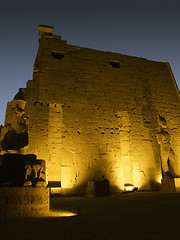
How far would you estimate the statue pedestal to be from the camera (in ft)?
25.9

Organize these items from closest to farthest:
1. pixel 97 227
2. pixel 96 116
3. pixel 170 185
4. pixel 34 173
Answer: pixel 97 227
pixel 34 173
pixel 170 185
pixel 96 116

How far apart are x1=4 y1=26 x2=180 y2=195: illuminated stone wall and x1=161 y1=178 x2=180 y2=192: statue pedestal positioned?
18.1 inches

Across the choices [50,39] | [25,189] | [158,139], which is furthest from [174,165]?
[50,39]

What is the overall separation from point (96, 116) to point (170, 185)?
152 inches

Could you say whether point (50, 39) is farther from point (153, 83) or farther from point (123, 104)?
point (153, 83)

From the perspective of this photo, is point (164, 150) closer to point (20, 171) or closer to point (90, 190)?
point (90, 190)

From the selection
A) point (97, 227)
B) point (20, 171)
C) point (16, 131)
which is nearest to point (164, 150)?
point (16, 131)

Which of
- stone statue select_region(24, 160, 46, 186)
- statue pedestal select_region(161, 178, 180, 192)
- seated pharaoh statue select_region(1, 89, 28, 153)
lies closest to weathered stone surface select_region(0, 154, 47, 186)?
stone statue select_region(24, 160, 46, 186)

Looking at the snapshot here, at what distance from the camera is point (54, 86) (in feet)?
28.0

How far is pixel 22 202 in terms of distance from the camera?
12.8 ft

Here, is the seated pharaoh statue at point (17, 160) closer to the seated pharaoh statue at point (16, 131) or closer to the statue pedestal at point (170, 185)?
the seated pharaoh statue at point (16, 131)

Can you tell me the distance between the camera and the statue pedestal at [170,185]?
789 cm

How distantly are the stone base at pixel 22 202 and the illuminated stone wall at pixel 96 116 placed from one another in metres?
3.25

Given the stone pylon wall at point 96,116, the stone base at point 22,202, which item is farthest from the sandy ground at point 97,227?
the stone pylon wall at point 96,116
